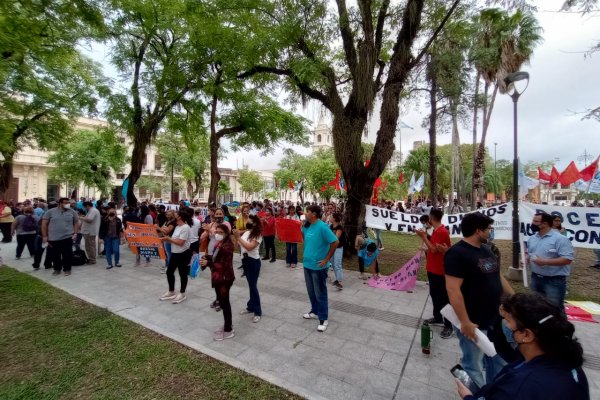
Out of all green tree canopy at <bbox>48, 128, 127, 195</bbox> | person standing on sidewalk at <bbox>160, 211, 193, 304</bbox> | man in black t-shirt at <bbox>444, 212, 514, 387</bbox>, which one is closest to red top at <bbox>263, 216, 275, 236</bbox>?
person standing on sidewalk at <bbox>160, 211, 193, 304</bbox>

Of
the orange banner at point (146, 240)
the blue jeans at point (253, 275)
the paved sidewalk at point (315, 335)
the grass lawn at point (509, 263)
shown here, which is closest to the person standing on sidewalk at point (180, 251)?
the paved sidewalk at point (315, 335)

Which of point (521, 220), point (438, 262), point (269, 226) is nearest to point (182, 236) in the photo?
point (269, 226)

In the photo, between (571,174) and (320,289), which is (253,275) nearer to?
(320,289)

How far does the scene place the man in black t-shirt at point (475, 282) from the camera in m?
2.53

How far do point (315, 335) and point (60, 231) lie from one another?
730 cm

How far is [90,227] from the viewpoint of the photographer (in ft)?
28.6

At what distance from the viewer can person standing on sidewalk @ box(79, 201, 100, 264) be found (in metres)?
8.50

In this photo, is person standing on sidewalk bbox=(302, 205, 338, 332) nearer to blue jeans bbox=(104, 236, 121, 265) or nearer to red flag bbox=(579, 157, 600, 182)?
blue jeans bbox=(104, 236, 121, 265)

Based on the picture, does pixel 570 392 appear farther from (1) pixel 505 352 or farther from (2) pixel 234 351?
(2) pixel 234 351

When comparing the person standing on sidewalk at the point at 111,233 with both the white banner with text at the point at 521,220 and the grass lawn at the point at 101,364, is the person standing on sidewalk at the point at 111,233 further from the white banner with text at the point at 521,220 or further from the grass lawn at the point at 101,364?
the white banner with text at the point at 521,220

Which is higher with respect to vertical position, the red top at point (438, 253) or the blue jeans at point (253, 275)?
the red top at point (438, 253)

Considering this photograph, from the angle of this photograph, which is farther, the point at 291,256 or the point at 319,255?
the point at 291,256

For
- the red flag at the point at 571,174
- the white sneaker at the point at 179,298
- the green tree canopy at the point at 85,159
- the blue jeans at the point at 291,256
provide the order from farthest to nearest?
the green tree canopy at the point at 85,159 < the red flag at the point at 571,174 < the blue jeans at the point at 291,256 < the white sneaker at the point at 179,298

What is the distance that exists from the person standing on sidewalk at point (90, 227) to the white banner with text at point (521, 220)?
8069mm
